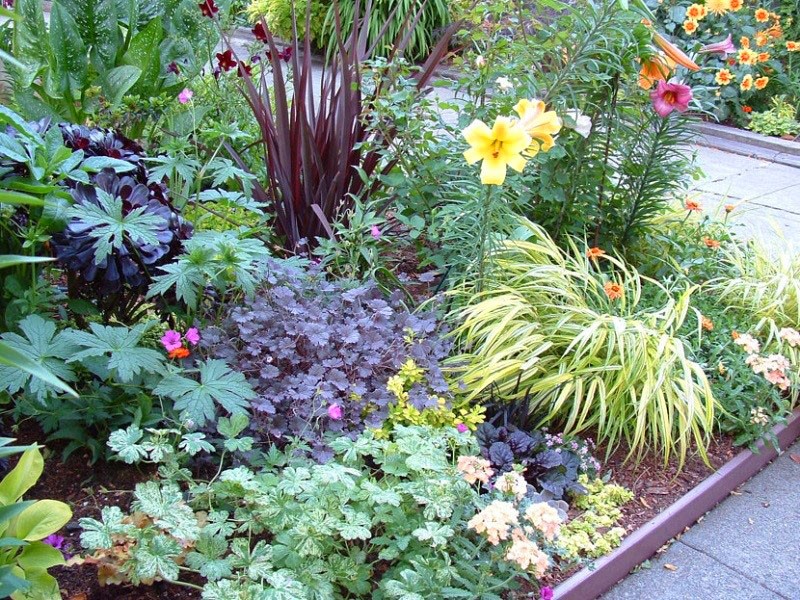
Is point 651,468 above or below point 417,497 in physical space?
below

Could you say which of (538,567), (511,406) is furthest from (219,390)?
(511,406)

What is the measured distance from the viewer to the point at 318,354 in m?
2.50

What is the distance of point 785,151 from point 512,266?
5.59 m

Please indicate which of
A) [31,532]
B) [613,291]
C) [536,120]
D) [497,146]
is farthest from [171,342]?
[613,291]

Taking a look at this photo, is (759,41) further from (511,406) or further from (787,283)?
(511,406)

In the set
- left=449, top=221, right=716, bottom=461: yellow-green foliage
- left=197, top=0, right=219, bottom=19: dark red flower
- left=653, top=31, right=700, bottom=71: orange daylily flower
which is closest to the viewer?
left=449, top=221, right=716, bottom=461: yellow-green foliage

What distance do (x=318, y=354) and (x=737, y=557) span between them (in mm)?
Answer: 1538

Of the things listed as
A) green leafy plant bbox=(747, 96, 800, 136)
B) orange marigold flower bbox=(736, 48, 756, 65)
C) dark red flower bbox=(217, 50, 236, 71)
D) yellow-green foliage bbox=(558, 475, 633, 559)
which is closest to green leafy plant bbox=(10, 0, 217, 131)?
dark red flower bbox=(217, 50, 236, 71)

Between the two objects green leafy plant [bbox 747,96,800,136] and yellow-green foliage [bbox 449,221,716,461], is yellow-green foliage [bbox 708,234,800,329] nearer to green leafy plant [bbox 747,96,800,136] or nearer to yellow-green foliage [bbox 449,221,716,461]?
yellow-green foliage [bbox 449,221,716,461]

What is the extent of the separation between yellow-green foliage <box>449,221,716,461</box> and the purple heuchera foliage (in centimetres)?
23

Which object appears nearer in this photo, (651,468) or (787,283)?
(651,468)

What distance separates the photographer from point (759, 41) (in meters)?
7.91

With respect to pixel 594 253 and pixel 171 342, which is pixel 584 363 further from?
pixel 171 342

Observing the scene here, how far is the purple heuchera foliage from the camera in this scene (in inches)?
93.0
